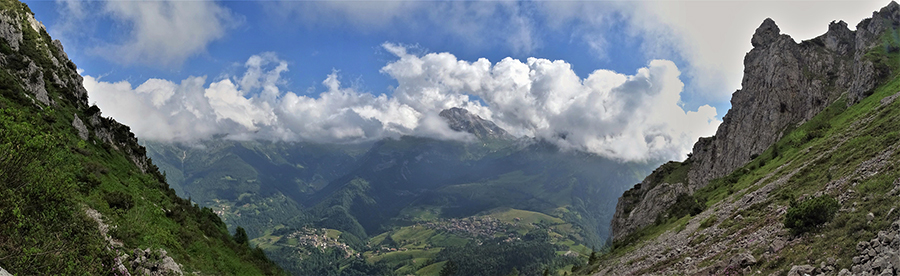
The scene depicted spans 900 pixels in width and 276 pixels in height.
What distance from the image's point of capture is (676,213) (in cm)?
8625

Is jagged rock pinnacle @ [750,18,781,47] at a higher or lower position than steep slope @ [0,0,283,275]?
higher

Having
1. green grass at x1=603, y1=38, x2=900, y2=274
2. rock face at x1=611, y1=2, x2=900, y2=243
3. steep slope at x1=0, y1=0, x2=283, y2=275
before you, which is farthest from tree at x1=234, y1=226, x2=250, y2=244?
rock face at x1=611, y1=2, x2=900, y2=243

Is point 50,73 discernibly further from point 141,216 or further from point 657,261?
point 657,261

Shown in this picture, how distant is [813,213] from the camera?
24.9 m

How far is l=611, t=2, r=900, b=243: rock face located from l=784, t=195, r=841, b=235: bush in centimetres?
9384

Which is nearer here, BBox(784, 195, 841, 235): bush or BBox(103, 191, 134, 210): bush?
BBox(784, 195, 841, 235): bush

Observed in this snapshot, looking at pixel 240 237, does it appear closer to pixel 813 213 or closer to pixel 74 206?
pixel 74 206

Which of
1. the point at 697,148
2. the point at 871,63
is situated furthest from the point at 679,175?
the point at 871,63

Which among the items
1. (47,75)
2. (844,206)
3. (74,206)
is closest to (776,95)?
(844,206)

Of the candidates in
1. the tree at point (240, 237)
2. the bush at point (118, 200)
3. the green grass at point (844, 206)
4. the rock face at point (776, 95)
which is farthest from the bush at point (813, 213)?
the rock face at point (776, 95)

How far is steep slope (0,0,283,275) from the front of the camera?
15.7 m

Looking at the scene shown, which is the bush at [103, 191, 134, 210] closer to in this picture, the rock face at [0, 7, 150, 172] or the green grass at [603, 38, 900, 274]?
the rock face at [0, 7, 150, 172]

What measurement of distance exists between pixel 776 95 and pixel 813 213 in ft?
474

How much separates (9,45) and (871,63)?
19694cm
